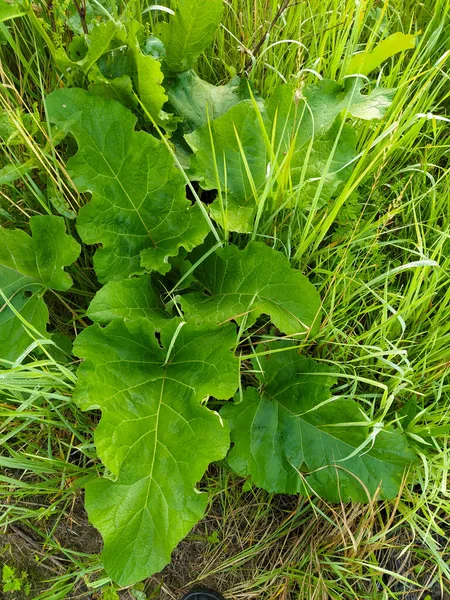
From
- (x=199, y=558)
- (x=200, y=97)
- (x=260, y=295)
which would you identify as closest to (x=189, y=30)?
(x=200, y=97)

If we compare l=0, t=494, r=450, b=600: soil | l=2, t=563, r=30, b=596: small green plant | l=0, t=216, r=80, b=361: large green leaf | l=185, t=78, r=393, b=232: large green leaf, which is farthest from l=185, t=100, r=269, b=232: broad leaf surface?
l=2, t=563, r=30, b=596: small green plant

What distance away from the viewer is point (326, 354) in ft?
4.65

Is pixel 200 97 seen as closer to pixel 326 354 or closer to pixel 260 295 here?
pixel 260 295

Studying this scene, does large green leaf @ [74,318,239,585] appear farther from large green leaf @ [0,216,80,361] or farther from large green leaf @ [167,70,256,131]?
large green leaf @ [167,70,256,131]

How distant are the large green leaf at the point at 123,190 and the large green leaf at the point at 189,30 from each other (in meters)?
0.27

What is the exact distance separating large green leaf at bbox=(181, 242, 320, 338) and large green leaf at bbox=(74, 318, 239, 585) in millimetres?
86

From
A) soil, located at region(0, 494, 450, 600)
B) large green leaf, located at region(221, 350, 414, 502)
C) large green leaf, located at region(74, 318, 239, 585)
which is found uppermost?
large green leaf, located at region(74, 318, 239, 585)

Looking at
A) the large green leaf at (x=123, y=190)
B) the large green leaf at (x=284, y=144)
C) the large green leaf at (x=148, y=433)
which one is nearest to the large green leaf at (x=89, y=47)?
the large green leaf at (x=123, y=190)

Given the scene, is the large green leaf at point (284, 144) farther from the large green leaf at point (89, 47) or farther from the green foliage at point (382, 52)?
the large green leaf at point (89, 47)

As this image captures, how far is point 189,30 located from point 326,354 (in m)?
0.95

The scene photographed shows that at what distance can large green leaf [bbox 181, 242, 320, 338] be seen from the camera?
3.89 ft

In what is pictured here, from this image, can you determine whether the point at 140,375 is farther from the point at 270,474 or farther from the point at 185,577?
the point at 185,577

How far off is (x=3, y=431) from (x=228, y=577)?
A: 2.78 feet

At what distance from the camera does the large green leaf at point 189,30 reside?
121 centimetres
